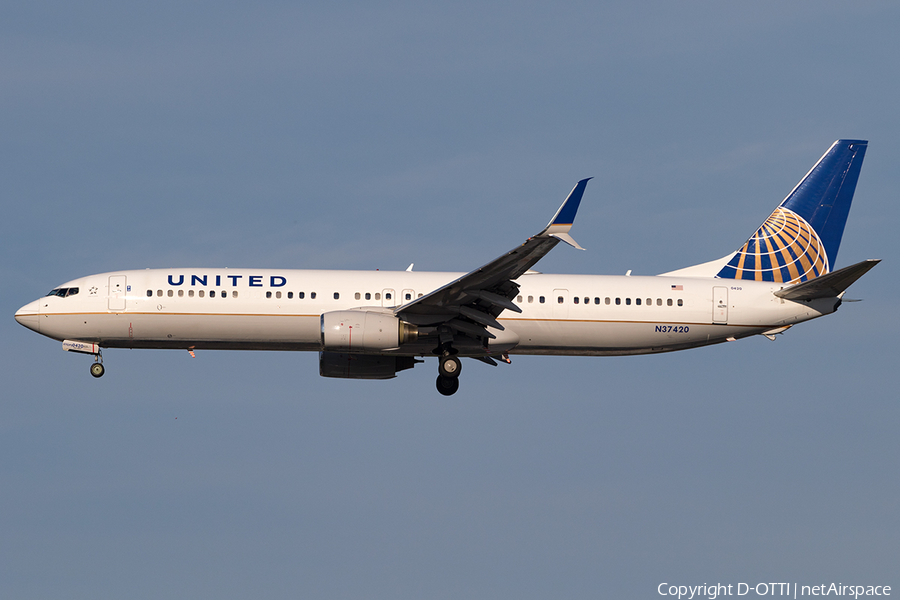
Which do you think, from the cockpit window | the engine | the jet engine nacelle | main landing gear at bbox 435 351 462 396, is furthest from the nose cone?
main landing gear at bbox 435 351 462 396

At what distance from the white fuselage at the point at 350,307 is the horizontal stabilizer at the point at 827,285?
0.30 metres

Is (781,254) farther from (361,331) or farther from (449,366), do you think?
(361,331)

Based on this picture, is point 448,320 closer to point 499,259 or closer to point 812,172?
point 499,259

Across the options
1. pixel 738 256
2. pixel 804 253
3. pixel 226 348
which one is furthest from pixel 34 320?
pixel 804 253

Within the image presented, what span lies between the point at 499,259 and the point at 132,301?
11654 mm

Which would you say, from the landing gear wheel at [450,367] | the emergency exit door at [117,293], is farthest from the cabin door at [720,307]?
the emergency exit door at [117,293]

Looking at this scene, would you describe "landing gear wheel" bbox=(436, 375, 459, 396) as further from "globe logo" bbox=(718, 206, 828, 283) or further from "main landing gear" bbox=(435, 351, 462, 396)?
"globe logo" bbox=(718, 206, 828, 283)

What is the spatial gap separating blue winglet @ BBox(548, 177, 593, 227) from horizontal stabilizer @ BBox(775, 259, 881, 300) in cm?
862

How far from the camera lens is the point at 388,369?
3444 cm

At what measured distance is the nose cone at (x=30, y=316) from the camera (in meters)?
32.7

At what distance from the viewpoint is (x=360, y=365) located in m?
34.2

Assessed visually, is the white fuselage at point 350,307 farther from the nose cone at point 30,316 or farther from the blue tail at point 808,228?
the blue tail at point 808,228

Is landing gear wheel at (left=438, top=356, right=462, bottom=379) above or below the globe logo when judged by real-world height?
below

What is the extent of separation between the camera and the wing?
89.7ft
